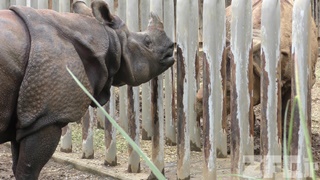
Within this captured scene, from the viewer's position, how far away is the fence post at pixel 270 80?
3.58 metres

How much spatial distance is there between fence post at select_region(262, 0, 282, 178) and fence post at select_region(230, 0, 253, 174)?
0.14m

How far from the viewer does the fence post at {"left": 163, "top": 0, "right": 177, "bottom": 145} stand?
4.42m

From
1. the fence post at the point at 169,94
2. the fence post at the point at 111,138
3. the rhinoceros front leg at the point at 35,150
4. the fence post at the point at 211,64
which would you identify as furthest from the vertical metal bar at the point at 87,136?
the rhinoceros front leg at the point at 35,150

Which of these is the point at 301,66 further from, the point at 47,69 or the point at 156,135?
the point at 47,69

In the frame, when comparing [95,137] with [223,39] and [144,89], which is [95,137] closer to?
[144,89]

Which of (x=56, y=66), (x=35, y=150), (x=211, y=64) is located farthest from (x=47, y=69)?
(x=211, y=64)

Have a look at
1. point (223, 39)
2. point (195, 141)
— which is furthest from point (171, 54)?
point (195, 141)

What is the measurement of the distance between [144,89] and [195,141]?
0.72 m

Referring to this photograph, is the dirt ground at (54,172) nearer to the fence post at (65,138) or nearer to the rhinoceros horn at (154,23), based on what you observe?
the fence post at (65,138)

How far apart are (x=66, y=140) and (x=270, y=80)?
2.08 m

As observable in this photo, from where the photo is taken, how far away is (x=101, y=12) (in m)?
3.46

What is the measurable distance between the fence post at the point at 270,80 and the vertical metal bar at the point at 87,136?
159 cm

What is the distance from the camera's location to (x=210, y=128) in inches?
153

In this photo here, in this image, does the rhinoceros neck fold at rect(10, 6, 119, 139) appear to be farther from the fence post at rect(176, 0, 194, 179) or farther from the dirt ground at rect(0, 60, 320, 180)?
the dirt ground at rect(0, 60, 320, 180)
